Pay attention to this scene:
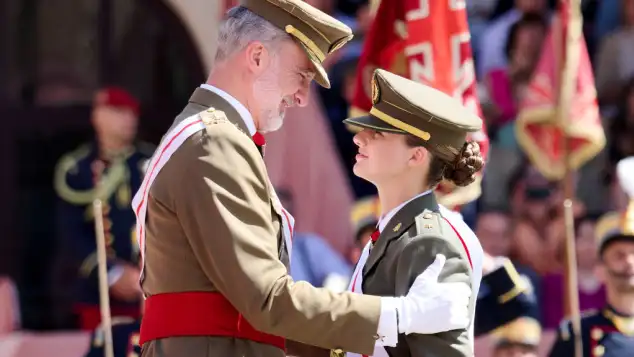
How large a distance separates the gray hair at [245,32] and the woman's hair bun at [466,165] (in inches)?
21.6

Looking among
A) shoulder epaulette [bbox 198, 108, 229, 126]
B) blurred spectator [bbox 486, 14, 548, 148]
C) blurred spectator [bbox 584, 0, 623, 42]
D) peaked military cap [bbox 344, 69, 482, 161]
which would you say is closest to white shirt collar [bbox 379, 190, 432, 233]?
peaked military cap [bbox 344, 69, 482, 161]

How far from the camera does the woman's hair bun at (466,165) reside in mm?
3543

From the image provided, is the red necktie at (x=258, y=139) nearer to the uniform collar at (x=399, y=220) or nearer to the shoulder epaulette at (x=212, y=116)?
the shoulder epaulette at (x=212, y=116)

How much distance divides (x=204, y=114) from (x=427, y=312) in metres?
0.72

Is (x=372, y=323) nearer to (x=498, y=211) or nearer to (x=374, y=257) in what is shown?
(x=374, y=257)

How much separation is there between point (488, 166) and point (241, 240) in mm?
4074

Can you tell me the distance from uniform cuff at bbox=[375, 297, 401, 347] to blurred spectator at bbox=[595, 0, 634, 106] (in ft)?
13.9

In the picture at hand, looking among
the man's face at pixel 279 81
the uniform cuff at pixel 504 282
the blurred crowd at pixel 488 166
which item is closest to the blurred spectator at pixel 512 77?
the blurred crowd at pixel 488 166

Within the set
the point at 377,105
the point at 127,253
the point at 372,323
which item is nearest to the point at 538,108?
the point at 127,253

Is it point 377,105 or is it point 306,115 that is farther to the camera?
point 306,115

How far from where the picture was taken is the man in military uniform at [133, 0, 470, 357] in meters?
3.23

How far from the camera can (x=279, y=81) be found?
3.42m

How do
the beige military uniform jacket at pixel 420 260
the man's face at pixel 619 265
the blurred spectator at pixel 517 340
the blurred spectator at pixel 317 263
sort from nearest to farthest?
the beige military uniform jacket at pixel 420 260, the man's face at pixel 619 265, the blurred spectator at pixel 517 340, the blurred spectator at pixel 317 263

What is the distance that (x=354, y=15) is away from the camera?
745 cm
